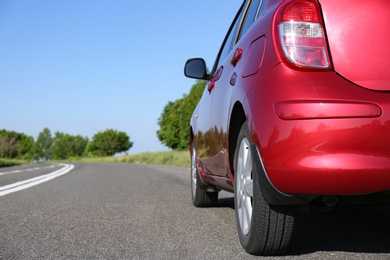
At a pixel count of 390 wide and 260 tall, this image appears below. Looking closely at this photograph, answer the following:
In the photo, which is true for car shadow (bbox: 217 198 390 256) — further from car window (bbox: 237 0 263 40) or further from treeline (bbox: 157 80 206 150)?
treeline (bbox: 157 80 206 150)

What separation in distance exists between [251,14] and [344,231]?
5.71ft

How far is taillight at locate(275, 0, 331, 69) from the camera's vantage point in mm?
2453

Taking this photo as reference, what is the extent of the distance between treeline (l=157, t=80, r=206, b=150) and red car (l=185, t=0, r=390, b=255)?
189 ft

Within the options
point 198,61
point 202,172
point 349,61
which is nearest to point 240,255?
point 349,61

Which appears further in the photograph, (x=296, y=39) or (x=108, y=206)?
(x=108, y=206)

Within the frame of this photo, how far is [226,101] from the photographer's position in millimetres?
3418

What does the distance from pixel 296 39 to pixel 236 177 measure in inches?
43.2

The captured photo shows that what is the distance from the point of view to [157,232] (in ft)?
12.2

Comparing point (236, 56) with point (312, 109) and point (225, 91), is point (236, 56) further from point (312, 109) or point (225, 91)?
point (312, 109)

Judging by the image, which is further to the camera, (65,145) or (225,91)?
(65,145)

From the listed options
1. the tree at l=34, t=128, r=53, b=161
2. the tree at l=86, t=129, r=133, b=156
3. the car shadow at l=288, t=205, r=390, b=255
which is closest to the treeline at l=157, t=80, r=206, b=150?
the tree at l=86, t=129, r=133, b=156

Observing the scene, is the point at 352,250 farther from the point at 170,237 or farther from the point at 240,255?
the point at 170,237

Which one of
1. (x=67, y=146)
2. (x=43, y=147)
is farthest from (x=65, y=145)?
(x=43, y=147)

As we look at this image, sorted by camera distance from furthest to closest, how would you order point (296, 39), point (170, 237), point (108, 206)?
1. point (108, 206)
2. point (170, 237)
3. point (296, 39)
